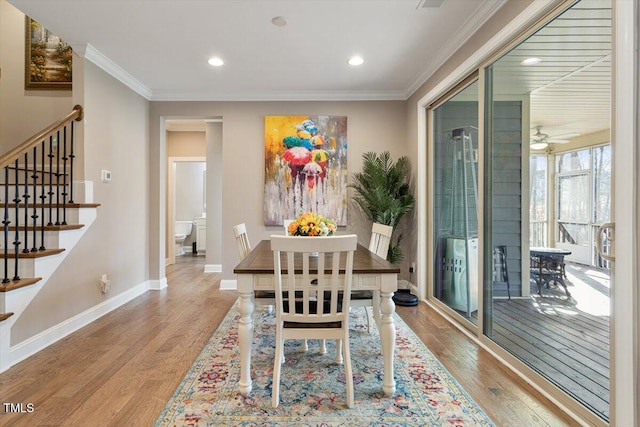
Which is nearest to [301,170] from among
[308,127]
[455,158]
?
[308,127]

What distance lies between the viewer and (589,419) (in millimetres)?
1665

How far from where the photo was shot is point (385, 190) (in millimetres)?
4105

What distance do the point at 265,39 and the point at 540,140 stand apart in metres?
2.39

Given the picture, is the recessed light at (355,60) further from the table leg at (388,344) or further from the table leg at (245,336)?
the table leg at (245,336)

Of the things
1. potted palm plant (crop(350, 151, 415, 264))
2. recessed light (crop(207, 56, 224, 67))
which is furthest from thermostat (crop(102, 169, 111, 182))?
potted palm plant (crop(350, 151, 415, 264))

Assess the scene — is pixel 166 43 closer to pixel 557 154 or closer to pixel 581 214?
pixel 557 154

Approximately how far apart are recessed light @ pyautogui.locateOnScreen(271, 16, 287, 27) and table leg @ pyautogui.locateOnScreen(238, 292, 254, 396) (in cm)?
218

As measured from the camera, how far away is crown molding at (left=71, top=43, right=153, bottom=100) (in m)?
3.16

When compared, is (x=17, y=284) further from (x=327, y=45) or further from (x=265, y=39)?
(x=327, y=45)

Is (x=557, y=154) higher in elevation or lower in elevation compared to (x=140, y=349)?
higher

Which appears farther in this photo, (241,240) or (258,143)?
(258,143)

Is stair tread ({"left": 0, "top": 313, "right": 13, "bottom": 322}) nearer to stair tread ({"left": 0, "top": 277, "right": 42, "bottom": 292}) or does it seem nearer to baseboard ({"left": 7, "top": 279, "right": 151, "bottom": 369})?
stair tread ({"left": 0, "top": 277, "right": 42, "bottom": 292})

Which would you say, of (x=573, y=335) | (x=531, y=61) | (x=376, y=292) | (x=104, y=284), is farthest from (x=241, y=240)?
(x=531, y=61)

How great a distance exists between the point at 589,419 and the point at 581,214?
3.39ft
